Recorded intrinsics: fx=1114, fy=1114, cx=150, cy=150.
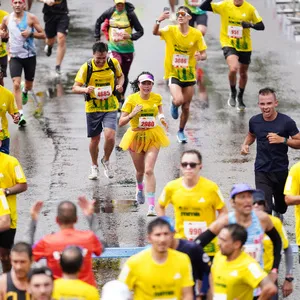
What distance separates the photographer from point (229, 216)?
9969 millimetres

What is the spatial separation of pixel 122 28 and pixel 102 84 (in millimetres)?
3200

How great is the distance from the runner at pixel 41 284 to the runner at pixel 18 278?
22.4 inches

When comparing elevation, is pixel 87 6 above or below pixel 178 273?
above

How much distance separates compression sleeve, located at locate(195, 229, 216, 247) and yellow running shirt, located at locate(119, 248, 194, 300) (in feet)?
2.72

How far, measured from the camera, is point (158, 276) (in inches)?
355

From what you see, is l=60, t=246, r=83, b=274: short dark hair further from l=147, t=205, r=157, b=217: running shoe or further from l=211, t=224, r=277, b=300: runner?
l=147, t=205, r=157, b=217: running shoe

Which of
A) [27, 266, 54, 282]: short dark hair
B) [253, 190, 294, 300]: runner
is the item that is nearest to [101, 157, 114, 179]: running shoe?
[253, 190, 294, 300]: runner

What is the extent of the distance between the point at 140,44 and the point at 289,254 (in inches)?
577

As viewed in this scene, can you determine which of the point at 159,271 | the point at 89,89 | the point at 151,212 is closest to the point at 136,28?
the point at 89,89

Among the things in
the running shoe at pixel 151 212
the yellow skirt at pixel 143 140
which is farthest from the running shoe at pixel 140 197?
the yellow skirt at pixel 143 140

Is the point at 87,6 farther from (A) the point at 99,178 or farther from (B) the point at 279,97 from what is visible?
(A) the point at 99,178

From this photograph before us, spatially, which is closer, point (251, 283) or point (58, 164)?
point (251, 283)

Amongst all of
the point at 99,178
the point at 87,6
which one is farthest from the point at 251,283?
the point at 87,6

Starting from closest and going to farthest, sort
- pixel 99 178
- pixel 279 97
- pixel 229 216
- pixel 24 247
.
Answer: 1. pixel 24 247
2. pixel 229 216
3. pixel 99 178
4. pixel 279 97
